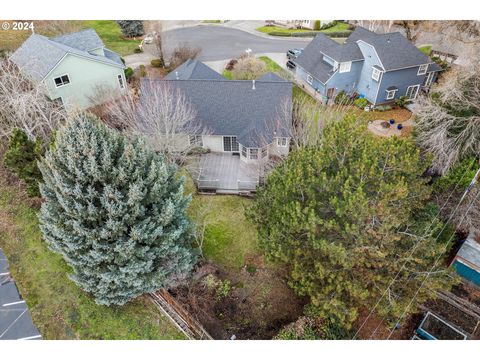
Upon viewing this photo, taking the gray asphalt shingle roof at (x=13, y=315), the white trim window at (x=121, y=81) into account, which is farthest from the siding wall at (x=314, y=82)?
the gray asphalt shingle roof at (x=13, y=315)

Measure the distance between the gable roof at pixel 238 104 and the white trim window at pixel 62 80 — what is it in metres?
7.87

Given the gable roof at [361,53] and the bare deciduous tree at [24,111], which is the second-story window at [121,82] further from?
the gable roof at [361,53]

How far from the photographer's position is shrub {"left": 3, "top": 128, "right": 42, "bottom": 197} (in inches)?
769

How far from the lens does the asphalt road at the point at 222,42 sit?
147ft

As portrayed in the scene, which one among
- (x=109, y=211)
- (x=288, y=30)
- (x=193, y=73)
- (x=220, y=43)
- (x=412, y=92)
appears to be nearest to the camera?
(x=109, y=211)

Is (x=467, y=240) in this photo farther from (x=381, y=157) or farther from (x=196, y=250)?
(x=196, y=250)

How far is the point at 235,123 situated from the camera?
1059 inches

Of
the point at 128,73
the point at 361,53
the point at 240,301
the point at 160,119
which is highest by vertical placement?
the point at 361,53

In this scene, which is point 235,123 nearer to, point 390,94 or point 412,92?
point 390,94

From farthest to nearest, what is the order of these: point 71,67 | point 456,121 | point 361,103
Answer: point 361,103
point 71,67
point 456,121

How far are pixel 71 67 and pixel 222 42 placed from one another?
962 inches

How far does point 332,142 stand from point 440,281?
24.6ft

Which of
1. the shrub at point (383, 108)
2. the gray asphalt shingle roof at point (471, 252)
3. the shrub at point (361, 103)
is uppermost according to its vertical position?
the shrub at point (361, 103)

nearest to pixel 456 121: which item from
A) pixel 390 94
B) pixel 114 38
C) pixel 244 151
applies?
pixel 390 94
